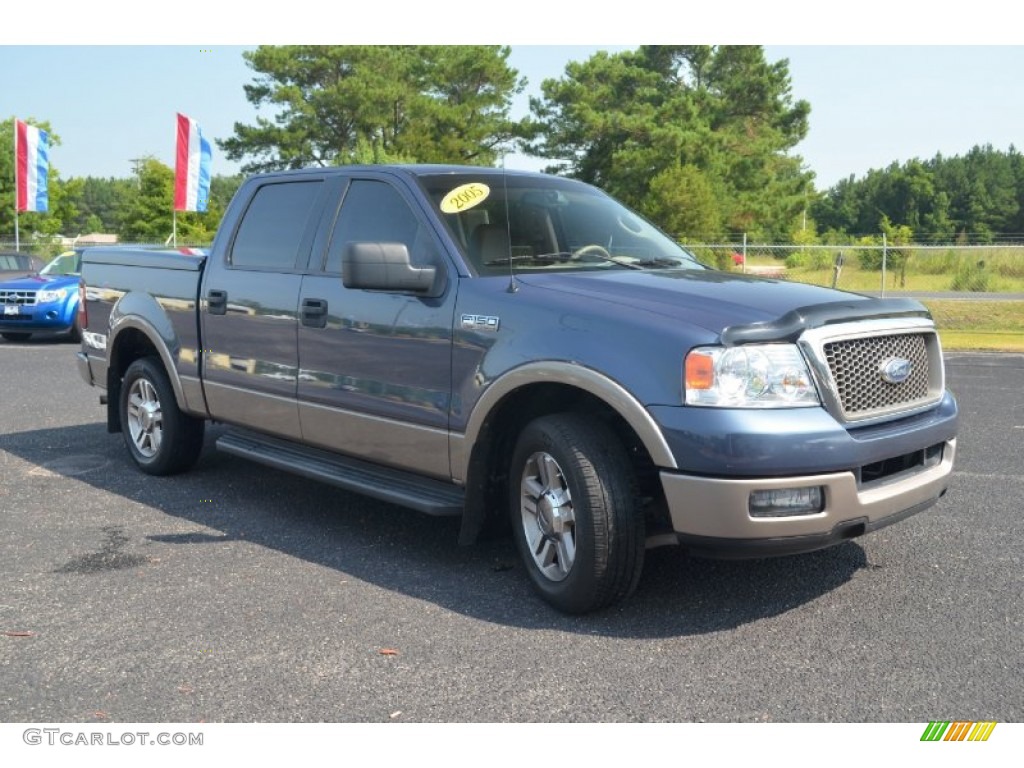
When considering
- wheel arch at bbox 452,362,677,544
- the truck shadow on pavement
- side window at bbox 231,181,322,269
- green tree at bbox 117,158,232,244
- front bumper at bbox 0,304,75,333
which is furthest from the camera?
green tree at bbox 117,158,232,244

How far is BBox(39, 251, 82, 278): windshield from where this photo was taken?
56.5 ft

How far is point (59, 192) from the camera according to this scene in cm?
6638

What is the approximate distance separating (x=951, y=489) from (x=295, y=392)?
4.00m

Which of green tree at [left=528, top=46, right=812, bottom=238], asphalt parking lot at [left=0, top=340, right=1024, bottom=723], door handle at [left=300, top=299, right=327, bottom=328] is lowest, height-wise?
asphalt parking lot at [left=0, top=340, right=1024, bottom=723]

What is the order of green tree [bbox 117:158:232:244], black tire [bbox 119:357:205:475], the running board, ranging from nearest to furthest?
1. the running board
2. black tire [bbox 119:357:205:475]
3. green tree [bbox 117:158:232:244]

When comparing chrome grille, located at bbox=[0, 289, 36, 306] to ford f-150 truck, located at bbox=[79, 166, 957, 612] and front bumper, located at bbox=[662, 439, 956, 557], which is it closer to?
ford f-150 truck, located at bbox=[79, 166, 957, 612]

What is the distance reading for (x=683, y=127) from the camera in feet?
152

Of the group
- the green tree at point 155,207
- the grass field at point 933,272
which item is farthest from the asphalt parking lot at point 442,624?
the green tree at point 155,207

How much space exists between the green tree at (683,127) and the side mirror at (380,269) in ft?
123

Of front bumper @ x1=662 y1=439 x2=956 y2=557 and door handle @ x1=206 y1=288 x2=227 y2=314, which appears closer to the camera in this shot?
front bumper @ x1=662 y1=439 x2=956 y2=557

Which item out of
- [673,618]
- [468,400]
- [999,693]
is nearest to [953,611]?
[999,693]

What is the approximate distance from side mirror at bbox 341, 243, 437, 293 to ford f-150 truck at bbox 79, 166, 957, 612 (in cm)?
1

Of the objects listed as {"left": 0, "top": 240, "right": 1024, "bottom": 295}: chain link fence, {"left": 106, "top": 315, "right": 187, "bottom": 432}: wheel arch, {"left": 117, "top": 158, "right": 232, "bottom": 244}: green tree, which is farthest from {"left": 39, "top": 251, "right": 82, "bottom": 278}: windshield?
{"left": 117, "top": 158, "right": 232, "bottom": 244}: green tree

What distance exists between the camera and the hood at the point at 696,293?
4.20 metres
